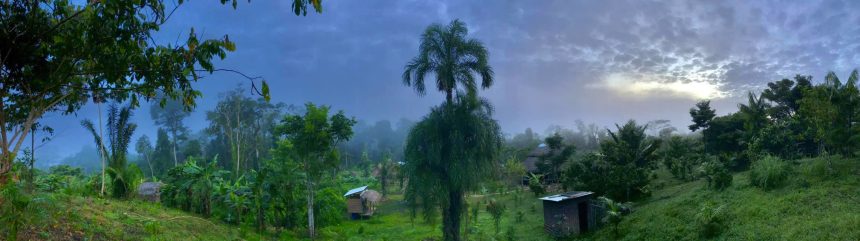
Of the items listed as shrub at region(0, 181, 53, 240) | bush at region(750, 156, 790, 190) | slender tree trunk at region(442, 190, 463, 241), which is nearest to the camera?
shrub at region(0, 181, 53, 240)

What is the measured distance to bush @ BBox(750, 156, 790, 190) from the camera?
15906 millimetres

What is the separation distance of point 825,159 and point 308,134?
65.0ft

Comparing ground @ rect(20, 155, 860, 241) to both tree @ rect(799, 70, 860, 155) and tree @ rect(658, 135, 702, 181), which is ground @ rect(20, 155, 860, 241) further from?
tree @ rect(658, 135, 702, 181)

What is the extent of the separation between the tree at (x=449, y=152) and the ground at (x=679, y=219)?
3.55 meters

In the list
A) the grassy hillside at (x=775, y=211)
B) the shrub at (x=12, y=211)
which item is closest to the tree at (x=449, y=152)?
the grassy hillside at (x=775, y=211)

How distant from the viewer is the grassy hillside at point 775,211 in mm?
12102

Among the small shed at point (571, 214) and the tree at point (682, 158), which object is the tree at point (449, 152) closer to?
the small shed at point (571, 214)

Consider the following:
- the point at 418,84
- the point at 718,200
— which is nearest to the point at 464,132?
the point at 418,84

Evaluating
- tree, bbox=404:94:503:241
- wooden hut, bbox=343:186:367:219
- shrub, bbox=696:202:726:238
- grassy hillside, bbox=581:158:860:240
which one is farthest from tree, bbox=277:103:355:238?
shrub, bbox=696:202:726:238

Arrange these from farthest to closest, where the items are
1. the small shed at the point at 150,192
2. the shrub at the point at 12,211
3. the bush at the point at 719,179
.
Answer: the small shed at the point at 150,192, the bush at the point at 719,179, the shrub at the point at 12,211

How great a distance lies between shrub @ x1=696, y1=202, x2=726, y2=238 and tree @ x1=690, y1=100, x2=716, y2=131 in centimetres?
1501

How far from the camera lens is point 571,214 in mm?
20031

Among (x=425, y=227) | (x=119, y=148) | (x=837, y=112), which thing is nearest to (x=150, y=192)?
(x=119, y=148)

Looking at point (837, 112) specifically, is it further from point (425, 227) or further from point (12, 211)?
point (12, 211)
